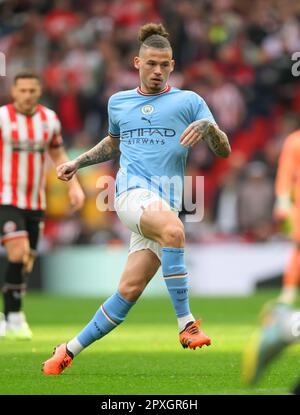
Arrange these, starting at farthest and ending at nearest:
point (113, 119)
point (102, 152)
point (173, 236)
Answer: point (102, 152) → point (113, 119) → point (173, 236)

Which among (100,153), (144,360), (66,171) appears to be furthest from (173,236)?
(144,360)

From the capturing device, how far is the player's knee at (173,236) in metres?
6.94

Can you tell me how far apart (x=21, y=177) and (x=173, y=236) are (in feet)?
12.7

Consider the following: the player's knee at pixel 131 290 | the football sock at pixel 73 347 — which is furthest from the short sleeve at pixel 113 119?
the football sock at pixel 73 347

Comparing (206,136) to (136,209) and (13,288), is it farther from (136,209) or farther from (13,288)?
(13,288)

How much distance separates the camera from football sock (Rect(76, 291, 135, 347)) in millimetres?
7242

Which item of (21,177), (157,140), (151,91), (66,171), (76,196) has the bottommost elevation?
(76,196)

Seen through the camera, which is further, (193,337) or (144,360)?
(144,360)

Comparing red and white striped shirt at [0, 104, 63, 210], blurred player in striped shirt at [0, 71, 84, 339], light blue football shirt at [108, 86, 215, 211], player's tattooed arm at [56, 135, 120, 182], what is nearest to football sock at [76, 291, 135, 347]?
light blue football shirt at [108, 86, 215, 211]

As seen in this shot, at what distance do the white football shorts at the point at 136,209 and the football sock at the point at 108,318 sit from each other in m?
0.35

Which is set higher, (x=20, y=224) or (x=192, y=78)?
(x=192, y=78)

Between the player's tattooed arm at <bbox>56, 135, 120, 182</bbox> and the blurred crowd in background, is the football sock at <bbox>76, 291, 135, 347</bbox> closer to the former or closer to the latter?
the player's tattooed arm at <bbox>56, 135, 120, 182</bbox>

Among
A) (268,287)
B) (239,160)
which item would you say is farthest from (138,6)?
(268,287)

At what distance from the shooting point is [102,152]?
7.70 m
